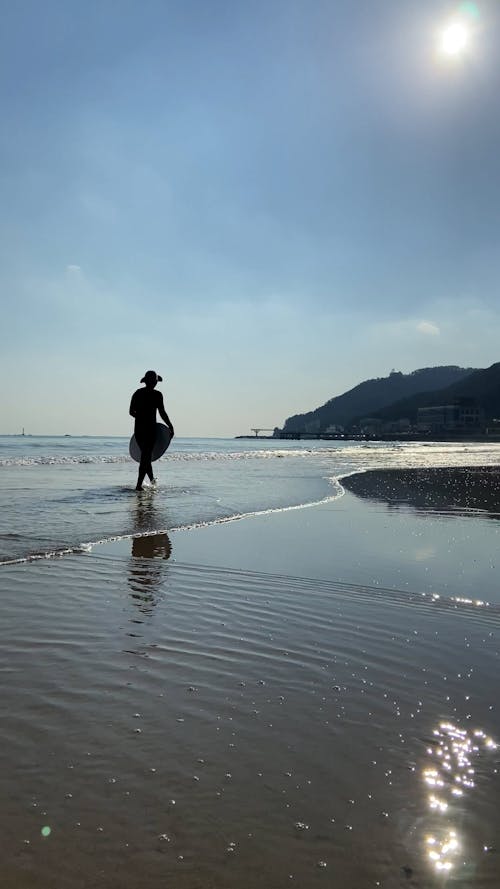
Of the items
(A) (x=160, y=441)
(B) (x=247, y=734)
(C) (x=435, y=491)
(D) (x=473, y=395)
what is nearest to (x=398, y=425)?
(D) (x=473, y=395)

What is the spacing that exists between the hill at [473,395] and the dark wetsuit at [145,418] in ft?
557

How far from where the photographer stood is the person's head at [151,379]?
12.7 meters

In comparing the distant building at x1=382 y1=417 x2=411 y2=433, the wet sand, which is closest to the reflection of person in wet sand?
the wet sand

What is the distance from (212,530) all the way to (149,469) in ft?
17.5

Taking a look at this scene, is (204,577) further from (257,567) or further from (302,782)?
(302,782)

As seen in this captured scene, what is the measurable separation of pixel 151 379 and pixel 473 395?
595 ft

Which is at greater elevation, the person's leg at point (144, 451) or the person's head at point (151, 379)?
the person's head at point (151, 379)

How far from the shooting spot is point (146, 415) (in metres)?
12.9

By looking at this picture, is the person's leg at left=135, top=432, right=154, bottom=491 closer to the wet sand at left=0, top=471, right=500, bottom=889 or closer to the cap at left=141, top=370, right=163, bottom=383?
the cap at left=141, top=370, right=163, bottom=383

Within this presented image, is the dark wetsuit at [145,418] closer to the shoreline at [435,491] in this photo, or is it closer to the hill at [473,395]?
the shoreline at [435,491]

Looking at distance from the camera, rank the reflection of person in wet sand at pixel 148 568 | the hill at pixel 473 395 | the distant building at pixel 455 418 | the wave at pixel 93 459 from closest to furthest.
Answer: the reflection of person in wet sand at pixel 148 568 → the wave at pixel 93 459 → the distant building at pixel 455 418 → the hill at pixel 473 395

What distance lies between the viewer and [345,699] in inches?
104

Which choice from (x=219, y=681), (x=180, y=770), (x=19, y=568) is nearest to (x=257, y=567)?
(x=19, y=568)

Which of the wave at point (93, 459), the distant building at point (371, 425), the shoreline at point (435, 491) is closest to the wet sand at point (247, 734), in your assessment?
the shoreline at point (435, 491)
